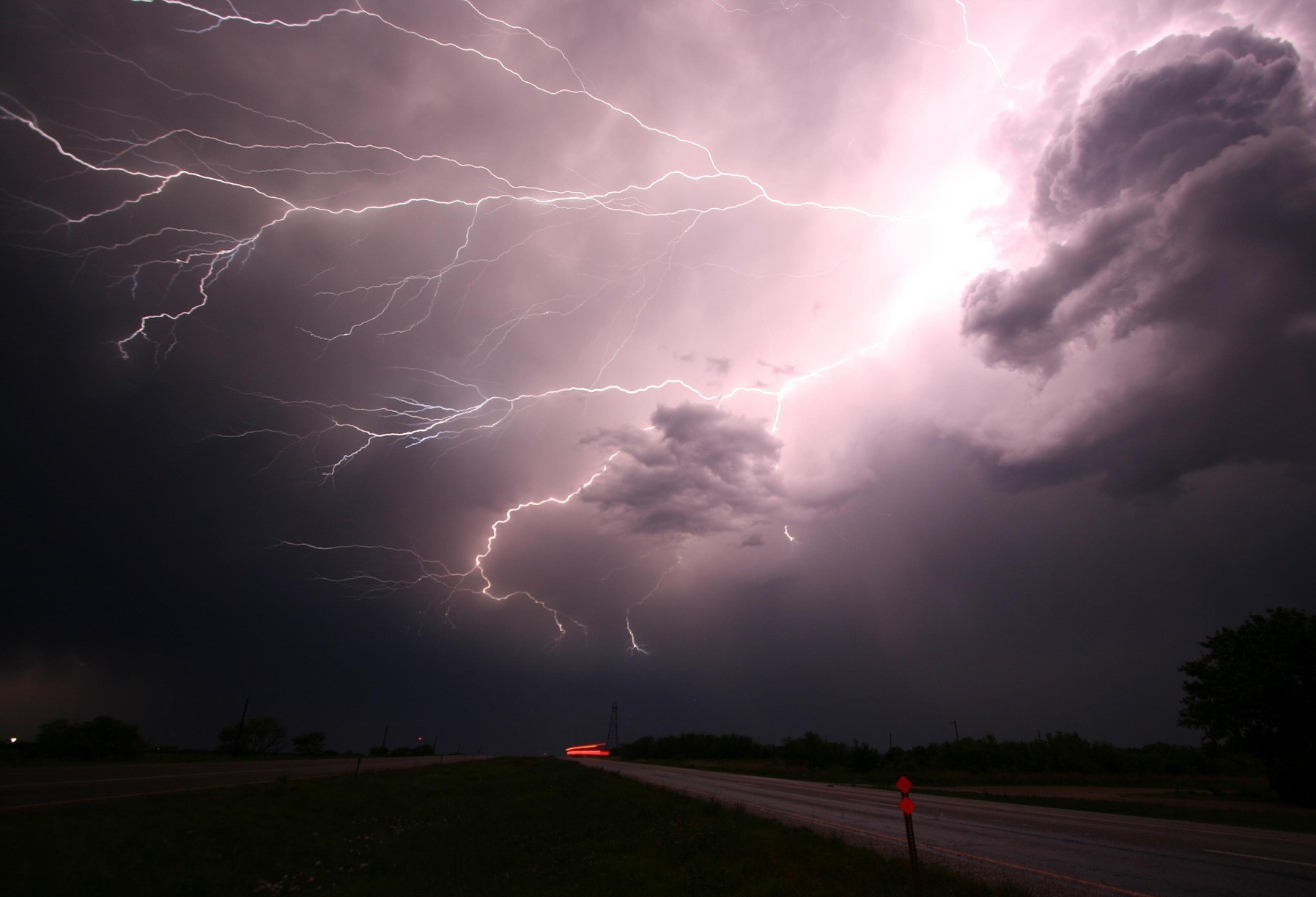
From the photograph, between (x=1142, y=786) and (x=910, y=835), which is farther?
(x=1142, y=786)

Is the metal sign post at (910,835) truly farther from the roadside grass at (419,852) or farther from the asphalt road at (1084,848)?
the asphalt road at (1084,848)

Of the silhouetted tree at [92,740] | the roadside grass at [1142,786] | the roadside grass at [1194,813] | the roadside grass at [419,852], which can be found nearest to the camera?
the roadside grass at [419,852]

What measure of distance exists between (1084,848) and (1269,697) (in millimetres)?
20889

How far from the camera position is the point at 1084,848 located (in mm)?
11078

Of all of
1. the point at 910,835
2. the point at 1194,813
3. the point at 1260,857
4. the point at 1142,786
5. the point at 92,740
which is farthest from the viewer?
the point at 92,740

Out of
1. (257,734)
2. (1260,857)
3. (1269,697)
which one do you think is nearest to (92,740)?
(257,734)

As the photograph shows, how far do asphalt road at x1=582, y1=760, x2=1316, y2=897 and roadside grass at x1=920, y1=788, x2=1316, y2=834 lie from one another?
1.13 metres

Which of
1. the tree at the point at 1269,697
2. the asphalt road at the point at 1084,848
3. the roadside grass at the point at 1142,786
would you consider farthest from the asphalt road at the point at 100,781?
the tree at the point at 1269,697

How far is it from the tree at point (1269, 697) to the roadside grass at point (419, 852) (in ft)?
75.2

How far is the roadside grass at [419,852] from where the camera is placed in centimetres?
874

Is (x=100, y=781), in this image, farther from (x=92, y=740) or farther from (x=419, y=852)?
(x=92, y=740)

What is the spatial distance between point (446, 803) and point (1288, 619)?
35581 mm

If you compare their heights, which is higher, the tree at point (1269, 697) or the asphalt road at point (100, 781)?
the tree at point (1269, 697)

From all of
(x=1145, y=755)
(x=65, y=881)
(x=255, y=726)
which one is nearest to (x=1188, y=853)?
(x=65, y=881)
